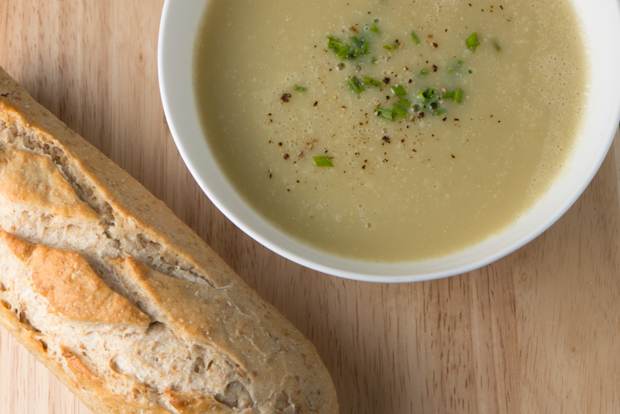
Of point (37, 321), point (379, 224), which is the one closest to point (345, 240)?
point (379, 224)

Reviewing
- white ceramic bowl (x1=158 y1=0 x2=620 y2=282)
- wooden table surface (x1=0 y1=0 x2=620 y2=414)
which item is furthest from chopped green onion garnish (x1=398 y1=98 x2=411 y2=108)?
wooden table surface (x1=0 y1=0 x2=620 y2=414)

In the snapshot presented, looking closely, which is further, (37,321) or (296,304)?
(296,304)

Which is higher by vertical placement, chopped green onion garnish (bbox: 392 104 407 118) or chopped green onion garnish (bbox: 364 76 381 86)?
chopped green onion garnish (bbox: 364 76 381 86)

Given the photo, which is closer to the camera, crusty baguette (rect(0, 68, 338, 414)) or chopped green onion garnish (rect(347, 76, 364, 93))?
crusty baguette (rect(0, 68, 338, 414))

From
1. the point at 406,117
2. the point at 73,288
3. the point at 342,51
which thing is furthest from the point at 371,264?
the point at 73,288

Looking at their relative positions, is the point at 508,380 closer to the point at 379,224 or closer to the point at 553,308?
the point at 553,308

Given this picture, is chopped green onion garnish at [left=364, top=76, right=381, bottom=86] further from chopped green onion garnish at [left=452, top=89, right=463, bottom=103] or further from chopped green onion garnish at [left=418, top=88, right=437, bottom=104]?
chopped green onion garnish at [left=452, top=89, right=463, bottom=103]
